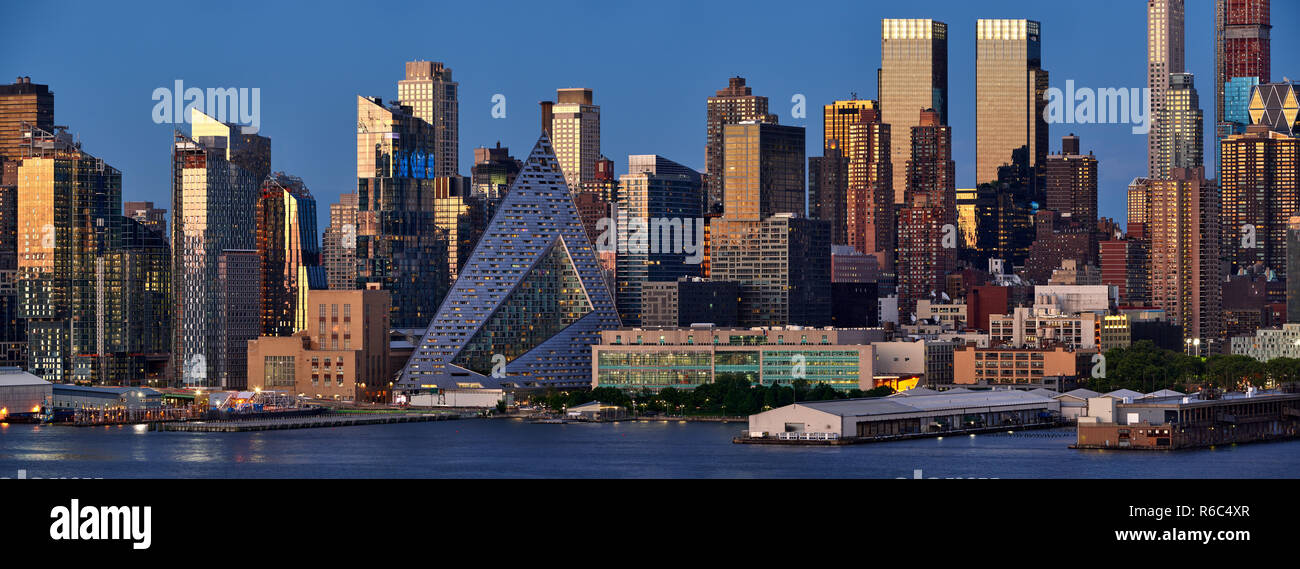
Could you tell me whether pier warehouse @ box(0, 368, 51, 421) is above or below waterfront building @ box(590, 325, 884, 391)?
below

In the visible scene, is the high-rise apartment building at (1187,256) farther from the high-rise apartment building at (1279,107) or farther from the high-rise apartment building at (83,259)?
the high-rise apartment building at (83,259)

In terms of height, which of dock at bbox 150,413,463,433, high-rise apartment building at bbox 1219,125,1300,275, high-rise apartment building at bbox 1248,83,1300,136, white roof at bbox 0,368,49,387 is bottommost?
dock at bbox 150,413,463,433

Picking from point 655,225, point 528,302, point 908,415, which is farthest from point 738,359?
point 655,225

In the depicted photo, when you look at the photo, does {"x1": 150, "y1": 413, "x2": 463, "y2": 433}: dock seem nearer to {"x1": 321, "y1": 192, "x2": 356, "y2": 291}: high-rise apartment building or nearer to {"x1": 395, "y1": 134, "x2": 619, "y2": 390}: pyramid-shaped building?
{"x1": 395, "y1": 134, "x2": 619, "y2": 390}: pyramid-shaped building

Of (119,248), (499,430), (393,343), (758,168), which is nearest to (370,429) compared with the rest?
(499,430)

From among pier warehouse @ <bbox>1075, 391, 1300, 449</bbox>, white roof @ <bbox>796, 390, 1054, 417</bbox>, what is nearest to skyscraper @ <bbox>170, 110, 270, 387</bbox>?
white roof @ <bbox>796, 390, 1054, 417</bbox>
